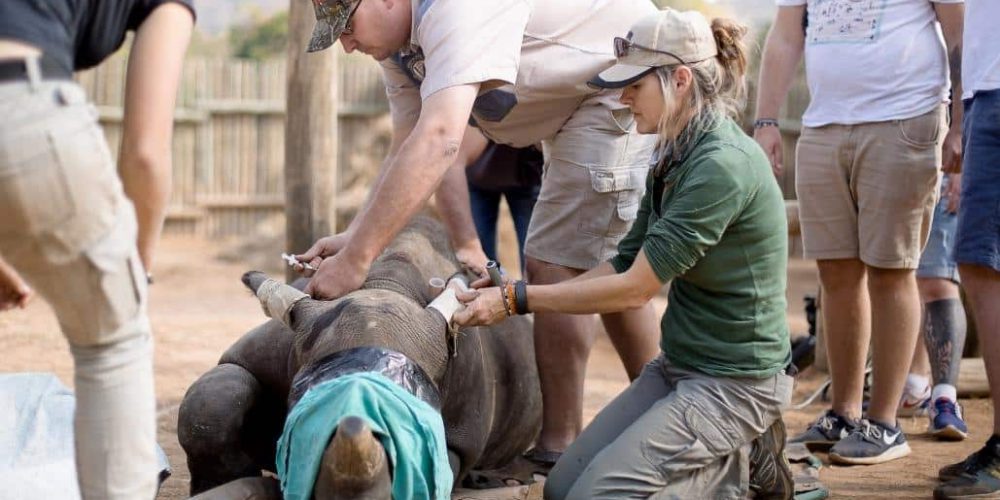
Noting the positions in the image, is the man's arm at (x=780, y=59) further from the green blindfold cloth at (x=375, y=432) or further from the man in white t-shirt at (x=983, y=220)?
the green blindfold cloth at (x=375, y=432)

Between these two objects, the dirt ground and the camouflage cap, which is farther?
the dirt ground

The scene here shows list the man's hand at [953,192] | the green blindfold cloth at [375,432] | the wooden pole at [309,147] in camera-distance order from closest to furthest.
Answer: the green blindfold cloth at [375,432], the man's hand at [953,192], the wooden pole at [309,147]

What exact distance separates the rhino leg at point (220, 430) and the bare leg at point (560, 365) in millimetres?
1134

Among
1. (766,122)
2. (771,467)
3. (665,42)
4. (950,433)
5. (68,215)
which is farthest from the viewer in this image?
(950,433)

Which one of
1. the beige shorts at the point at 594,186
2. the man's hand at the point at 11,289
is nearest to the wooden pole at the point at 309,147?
the beige shorts at the point at 594,186

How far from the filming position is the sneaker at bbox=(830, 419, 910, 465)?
5.20 m

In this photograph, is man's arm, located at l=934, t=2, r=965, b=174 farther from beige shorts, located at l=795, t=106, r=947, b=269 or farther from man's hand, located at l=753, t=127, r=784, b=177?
man's hand, located at l=753, t=127, r=784, b=177

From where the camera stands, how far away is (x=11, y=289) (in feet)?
10.5

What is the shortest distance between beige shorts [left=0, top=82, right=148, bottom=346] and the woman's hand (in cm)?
138

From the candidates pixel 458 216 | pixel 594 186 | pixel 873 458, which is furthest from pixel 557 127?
pixel 873 458

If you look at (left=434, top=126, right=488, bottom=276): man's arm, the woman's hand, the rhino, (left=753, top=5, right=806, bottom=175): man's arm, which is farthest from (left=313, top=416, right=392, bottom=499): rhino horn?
(left=753, top=5, right=806, bottom=175): man's arm

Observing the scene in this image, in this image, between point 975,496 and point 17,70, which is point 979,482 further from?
point 17,70

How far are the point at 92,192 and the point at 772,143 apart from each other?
3570 mm

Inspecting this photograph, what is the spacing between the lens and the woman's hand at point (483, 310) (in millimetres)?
3936
